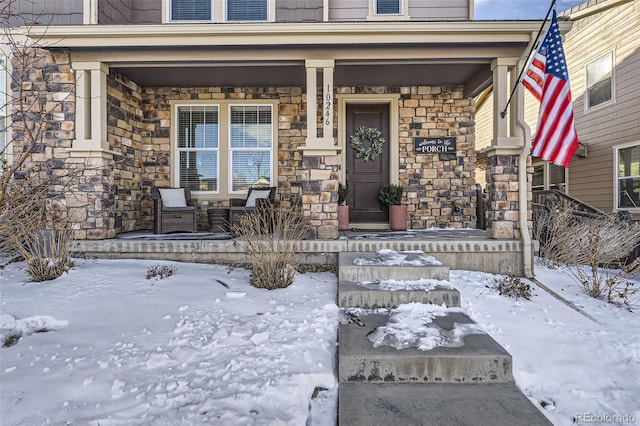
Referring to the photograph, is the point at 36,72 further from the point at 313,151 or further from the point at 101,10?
the point at 313,151

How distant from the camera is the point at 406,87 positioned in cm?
636

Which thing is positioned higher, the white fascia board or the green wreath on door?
the white fascia board

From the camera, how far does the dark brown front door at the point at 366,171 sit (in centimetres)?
A: 650

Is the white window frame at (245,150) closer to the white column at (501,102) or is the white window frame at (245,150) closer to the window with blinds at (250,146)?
the window with blinds at (250,146)

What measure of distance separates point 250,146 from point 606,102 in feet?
25.6

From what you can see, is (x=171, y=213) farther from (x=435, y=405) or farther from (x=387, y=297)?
(x=435, y=405)

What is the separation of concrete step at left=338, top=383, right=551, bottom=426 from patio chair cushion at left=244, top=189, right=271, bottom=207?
13.7 feet

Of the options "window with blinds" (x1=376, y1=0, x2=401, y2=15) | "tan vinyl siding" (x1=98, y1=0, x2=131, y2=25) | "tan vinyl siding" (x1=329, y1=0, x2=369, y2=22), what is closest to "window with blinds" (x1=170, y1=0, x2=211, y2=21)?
"tan vinyl siding" (x1=98, y1=0, x2=131, y2=25)

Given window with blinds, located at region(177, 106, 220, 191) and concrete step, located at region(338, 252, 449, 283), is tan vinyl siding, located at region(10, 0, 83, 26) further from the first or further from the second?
concrete step, located at region(338, 252, 449, 283)

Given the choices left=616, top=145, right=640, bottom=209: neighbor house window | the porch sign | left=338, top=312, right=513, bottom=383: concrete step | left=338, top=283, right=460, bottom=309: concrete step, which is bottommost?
left=338, top=312, right=513, bottom=383: concrete step

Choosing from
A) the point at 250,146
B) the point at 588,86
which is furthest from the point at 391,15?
the point at 588,86

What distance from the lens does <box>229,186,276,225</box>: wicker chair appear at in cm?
534

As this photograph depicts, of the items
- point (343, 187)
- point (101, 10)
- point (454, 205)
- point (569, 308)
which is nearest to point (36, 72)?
point (101, 10)

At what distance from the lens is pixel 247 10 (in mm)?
5992
